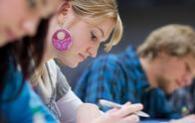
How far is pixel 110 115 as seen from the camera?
0.96 m

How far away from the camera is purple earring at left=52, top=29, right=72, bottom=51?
105 centimetres

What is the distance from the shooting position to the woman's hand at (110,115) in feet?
3.15

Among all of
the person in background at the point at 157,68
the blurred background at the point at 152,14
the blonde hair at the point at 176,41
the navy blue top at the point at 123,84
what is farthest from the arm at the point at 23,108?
the blurred background at the point at 152,14

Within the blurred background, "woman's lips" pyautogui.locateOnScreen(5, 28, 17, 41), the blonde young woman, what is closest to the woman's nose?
the blonde young woman

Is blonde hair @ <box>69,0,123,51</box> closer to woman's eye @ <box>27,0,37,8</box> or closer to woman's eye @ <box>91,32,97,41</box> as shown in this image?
woman's eye @ <box>91,32,97,41</box>

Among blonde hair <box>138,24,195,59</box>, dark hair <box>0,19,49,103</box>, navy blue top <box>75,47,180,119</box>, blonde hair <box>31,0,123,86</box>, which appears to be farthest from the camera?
blonde hair <box>138,24,195,59</box>

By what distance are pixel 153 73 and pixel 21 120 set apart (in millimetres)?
1429

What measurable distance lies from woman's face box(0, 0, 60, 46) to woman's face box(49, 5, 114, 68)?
49cm

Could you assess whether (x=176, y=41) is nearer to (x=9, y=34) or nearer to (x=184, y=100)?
(x=184, y=100)

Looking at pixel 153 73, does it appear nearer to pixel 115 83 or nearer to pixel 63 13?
pixel 115 83

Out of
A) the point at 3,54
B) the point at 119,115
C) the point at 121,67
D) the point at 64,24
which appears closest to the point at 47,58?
the point at 64,24

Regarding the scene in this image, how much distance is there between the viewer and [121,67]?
2.00 metres

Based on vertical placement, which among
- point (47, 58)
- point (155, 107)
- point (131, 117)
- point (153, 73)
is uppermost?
point (47, 58)

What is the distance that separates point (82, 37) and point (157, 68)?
113cm
